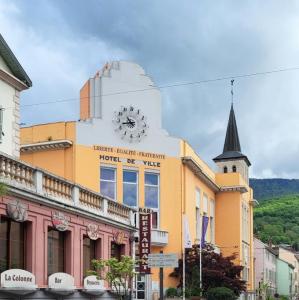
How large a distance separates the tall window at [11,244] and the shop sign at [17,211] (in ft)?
0.88

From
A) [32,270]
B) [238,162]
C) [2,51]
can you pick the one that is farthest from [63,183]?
[238,162]

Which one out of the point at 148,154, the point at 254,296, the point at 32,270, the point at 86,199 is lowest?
the point at 254,296

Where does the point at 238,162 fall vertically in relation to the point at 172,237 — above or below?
above

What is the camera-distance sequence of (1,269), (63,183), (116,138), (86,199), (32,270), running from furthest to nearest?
1. (116,138)
2. (86,199)
3. (63,183)
4. (32,270)
5. (1,269)

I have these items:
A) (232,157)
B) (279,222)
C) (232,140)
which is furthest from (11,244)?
(279,222)

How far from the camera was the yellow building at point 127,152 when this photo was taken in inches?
1815

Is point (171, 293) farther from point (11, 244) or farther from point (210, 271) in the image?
point (11, 244)

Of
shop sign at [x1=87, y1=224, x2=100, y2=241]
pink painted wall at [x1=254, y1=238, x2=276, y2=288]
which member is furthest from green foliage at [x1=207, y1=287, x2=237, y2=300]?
pink painted wall at [x1=254, y1=238, x2=276, y2=288]

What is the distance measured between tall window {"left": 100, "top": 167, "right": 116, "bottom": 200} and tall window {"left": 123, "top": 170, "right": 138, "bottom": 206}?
830 mm

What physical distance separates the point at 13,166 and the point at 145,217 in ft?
56.0

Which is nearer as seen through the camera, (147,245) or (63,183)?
(63,183)

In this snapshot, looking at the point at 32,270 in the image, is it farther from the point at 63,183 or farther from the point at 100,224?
the point at 100,224

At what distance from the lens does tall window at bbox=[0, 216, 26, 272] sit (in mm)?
21609

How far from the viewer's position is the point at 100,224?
29.2 meters
